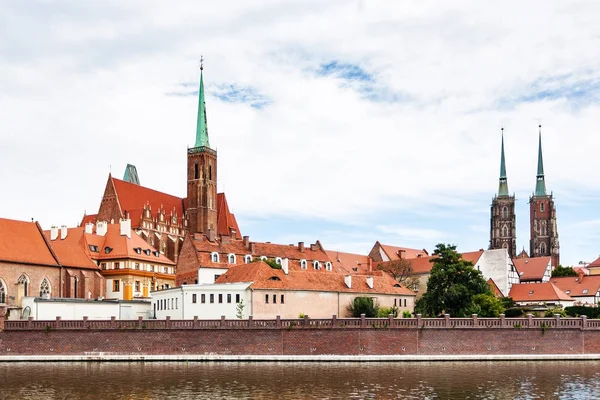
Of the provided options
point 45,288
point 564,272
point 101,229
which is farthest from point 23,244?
point 564,272

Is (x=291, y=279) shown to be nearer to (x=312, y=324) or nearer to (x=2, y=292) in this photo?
(x=312, y=324)

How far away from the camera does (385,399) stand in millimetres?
37344

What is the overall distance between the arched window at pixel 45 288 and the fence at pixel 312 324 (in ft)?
65.5

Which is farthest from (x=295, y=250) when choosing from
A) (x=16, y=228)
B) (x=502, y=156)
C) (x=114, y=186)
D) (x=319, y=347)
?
(x=502, y=156)

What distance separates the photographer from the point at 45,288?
268 ft

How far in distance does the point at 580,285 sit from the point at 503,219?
7394cm

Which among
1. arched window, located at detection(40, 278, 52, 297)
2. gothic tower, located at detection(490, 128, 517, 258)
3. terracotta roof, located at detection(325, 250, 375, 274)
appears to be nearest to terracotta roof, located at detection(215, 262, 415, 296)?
arched window, located at detection(40, 278, 52, 297)

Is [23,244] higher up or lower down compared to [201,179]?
lower down

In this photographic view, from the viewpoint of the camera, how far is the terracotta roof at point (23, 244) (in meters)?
78.3

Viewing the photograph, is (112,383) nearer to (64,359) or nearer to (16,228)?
(64,359)

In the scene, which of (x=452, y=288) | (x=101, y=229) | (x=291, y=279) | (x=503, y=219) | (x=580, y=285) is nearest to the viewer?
(x=291, y=279)

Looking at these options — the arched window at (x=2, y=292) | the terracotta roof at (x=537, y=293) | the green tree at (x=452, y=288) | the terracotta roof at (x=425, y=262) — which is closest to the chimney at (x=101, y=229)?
the arched window at (x=2, y=292)

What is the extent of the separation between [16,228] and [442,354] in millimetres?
47135

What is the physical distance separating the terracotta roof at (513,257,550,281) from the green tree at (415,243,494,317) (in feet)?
200
